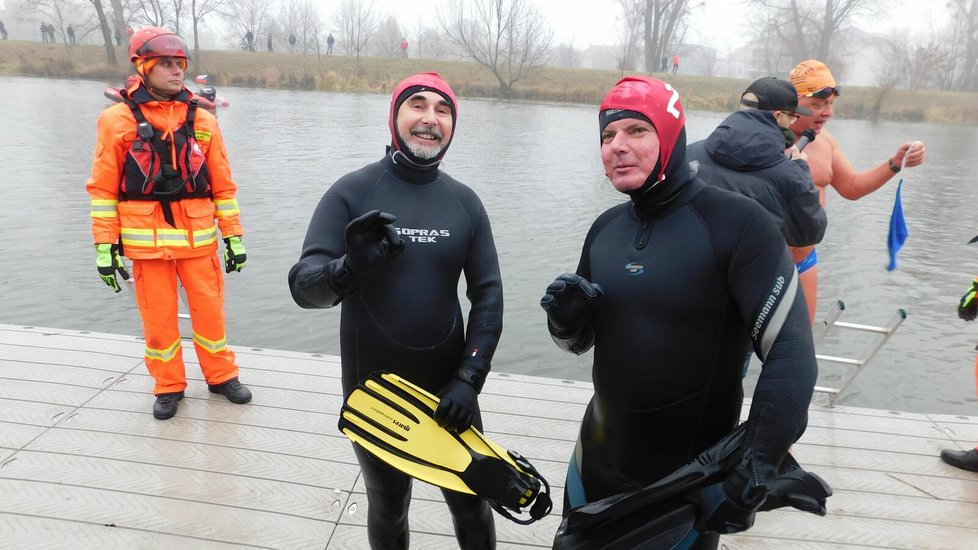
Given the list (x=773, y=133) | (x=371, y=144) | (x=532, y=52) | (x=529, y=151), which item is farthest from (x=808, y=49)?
(x=773, y=133)

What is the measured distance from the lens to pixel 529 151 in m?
16.1

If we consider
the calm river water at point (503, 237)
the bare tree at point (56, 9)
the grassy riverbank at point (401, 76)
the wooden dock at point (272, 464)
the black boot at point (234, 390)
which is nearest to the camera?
the wooden dock at point (272, 464)

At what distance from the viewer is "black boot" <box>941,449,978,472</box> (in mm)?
2989

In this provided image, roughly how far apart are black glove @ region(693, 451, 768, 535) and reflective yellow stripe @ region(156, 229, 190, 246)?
276 cm

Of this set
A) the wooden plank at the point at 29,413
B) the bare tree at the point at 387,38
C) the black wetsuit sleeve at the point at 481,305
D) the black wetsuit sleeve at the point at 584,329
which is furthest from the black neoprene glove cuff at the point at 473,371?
the bare tree at the point at 387,38

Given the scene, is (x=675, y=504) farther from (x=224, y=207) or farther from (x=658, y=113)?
(x=224, y=207)

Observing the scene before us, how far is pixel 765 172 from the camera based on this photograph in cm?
251

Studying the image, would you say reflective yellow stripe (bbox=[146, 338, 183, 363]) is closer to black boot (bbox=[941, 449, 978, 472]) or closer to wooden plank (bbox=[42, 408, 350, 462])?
wooden plank (bbox=[42, 408, 350, 462])

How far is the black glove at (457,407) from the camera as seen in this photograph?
6.04 feet

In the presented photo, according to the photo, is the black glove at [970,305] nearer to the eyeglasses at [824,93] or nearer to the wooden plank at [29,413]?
the eyeglasses at [824,93]

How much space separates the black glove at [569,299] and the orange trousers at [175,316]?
2327mm

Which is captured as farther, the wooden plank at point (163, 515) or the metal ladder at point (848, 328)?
the metal ladder at point (848, 328)

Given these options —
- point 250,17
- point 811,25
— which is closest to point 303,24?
point 250,17

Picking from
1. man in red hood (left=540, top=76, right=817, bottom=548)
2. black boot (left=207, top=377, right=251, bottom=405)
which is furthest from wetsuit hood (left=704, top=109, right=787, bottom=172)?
black boot (left=207, top=377, right=251, bottom=405)
